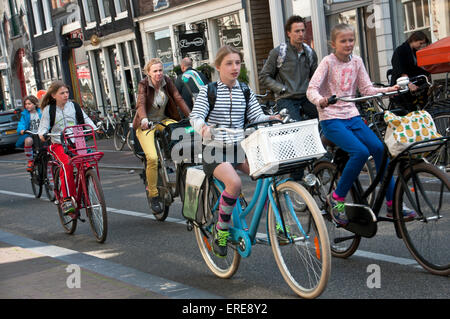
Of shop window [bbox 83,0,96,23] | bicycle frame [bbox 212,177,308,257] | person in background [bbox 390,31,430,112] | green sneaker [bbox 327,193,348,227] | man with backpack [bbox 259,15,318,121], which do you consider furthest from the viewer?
shop window [bbox 83,0,96,23]

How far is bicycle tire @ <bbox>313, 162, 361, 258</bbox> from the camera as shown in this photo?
5.34 m

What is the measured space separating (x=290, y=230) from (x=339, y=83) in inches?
57.1

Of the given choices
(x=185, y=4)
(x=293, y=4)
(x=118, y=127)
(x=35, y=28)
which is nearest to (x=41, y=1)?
(x=35, y=28)

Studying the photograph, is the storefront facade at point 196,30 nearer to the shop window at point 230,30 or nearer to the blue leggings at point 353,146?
the shop window at point 230,30

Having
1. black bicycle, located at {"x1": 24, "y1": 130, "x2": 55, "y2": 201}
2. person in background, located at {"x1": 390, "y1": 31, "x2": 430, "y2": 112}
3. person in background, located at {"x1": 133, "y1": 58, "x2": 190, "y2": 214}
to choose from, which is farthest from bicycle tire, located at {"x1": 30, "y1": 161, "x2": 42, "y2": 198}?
person in background, located at {"x1": 390, "y1": 31, "x2": 430, "y2": 112}

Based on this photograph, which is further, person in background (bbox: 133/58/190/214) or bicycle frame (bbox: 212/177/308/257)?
person in background (bbox: 133/58/190/214)

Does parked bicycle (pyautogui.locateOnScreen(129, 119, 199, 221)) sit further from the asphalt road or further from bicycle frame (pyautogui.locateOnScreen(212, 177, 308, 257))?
bicycle frame (pyautogui.locateOnScreen(212, 177, 308, 257))

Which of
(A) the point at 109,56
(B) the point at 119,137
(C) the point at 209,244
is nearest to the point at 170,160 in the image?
(C) the point at 209,244

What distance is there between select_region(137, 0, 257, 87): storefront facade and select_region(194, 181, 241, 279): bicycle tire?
14293 mm

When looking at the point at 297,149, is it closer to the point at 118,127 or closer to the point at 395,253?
the point at 395,253

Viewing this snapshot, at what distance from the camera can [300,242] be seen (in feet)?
14.8

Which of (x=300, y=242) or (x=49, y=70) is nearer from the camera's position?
(x=300, y=242)

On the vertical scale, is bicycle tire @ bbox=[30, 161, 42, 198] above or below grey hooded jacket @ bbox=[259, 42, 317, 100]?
below

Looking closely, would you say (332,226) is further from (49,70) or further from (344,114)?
(49,70)
